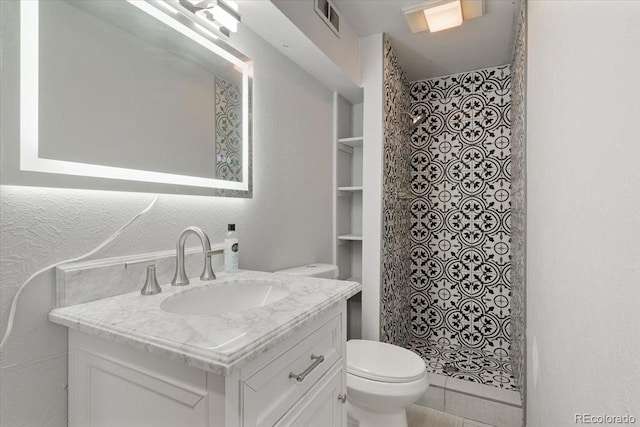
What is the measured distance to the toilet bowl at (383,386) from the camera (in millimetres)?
1431

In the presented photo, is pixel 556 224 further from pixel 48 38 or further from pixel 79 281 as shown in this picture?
pixel 48 38

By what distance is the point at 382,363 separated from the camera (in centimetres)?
161

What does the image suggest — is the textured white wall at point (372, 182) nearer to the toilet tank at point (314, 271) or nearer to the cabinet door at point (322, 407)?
the toilet tank at point (314, 271)

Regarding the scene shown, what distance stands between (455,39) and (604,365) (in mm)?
2173

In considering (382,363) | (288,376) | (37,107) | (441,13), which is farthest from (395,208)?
(37,107)

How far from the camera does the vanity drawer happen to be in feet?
2.19

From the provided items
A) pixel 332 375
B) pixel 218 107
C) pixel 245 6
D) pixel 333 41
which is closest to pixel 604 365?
pixel 332 375

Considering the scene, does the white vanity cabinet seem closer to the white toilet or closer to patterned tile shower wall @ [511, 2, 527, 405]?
the white toilet

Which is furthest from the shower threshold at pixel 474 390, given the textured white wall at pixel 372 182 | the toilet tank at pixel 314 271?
the toilet tank at pixel 314 271

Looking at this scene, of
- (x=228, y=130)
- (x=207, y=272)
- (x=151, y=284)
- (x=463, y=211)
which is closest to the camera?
(x=151, y=284)

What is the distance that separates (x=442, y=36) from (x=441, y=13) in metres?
0.36

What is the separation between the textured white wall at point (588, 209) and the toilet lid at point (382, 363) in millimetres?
518

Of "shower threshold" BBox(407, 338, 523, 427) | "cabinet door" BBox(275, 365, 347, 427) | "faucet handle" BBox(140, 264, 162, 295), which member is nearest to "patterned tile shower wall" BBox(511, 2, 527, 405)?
"shower threshold" BBox(407, 338, 523, 427)

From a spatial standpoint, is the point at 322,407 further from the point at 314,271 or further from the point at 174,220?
the point at 314,271
